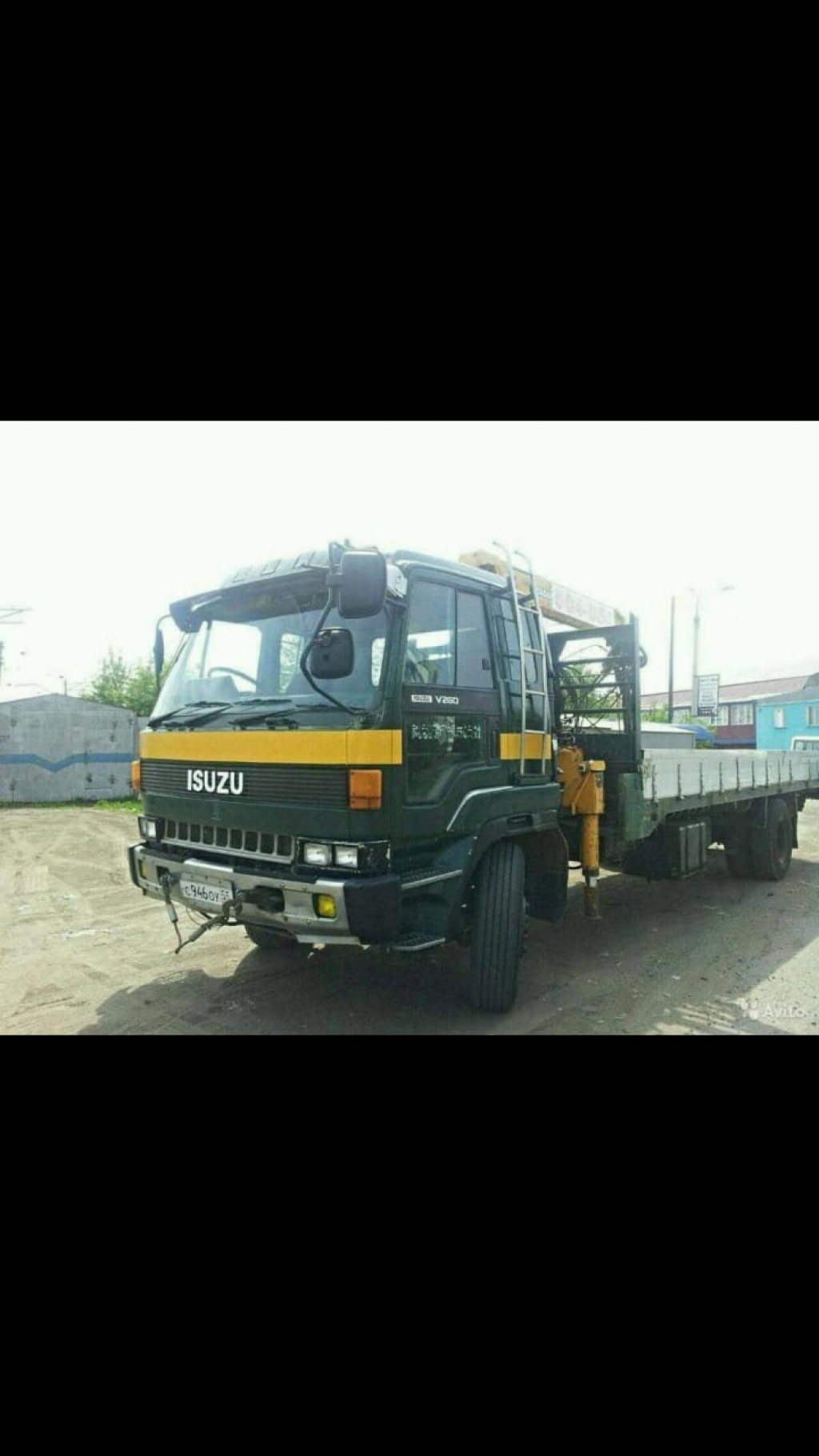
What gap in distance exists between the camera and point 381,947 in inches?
155

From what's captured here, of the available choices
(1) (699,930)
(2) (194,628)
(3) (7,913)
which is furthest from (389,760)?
(3) (7,913)

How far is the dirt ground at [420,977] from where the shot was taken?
443cm

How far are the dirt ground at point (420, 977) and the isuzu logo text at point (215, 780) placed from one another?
4.41 ft

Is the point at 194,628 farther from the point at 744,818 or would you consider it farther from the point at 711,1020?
the point at 744,818

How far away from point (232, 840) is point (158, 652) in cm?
168

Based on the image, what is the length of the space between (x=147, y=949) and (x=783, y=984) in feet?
15.1

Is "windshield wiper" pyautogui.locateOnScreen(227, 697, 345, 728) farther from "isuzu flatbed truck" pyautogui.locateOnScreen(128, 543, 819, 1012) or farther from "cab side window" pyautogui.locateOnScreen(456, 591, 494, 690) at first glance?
"cab side window" pyautogui.locateOnScreen(456, 591, 494, 690)

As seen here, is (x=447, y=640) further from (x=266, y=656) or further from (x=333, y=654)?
(x=266, y=656)

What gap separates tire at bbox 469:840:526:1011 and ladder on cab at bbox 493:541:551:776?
67 cm

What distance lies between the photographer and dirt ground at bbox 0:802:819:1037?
4.43m

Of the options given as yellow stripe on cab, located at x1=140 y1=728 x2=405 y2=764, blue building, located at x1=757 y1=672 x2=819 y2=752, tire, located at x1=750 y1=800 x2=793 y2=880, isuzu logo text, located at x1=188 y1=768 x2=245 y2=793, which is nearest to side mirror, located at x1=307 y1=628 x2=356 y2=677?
yellow stripe on cab, located at x1=140 y1=728 x2=405 y2=764

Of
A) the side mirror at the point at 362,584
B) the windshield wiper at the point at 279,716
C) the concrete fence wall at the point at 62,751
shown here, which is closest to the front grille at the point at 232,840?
the windshield wiper at the point at 279,716

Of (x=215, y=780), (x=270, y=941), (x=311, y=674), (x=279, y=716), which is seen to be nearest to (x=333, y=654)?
(x=311, y=674)

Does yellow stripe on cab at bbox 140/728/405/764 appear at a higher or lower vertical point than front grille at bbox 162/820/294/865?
higher
